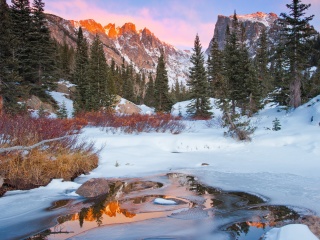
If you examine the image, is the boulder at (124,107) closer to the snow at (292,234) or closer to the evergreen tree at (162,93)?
the evergreen tree at (162,93)

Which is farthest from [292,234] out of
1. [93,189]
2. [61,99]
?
[61,99]

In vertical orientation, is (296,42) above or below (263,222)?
above

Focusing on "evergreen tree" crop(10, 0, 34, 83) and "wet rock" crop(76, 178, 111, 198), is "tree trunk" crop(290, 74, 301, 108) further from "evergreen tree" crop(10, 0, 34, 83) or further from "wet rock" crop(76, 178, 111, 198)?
"evergreen tree" crop(10, 0, 34, 83)

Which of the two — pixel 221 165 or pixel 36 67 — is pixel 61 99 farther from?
pixel 221 165

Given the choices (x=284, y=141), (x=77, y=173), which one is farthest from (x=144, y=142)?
(x=284, y=141)

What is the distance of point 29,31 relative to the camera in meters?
30.3

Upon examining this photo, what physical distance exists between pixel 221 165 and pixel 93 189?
4371 mm

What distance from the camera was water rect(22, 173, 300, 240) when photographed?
3.79 m

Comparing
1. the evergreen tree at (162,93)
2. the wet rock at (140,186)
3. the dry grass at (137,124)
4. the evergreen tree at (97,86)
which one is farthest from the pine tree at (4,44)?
the evergreen tree at (162,93)

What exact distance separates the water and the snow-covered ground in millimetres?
377

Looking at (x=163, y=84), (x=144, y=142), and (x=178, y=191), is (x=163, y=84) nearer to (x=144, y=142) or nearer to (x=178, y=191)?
(x=144, y=142)

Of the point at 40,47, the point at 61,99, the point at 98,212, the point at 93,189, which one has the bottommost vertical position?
the point at 98,212

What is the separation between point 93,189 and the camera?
586 centimetres

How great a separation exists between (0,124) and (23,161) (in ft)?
4.86
